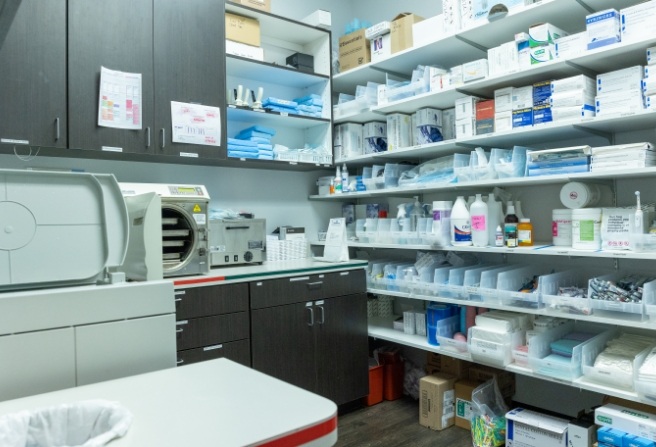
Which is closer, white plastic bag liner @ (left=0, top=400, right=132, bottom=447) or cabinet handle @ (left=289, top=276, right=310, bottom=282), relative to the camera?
white plastic bag liner @ (left=0, top=400, right=132, bottom=447)

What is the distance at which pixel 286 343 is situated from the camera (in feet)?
9.24

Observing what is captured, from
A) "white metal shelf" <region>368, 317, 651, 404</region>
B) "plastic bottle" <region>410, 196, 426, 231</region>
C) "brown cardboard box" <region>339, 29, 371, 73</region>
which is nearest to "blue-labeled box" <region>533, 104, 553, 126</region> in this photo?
"plastic bottle" <region>410, 196, 426, 231</region>

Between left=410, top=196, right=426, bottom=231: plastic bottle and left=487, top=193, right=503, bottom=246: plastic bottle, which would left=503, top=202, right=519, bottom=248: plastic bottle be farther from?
left=410, top=196, right=426, bottom=231: plastic bottle

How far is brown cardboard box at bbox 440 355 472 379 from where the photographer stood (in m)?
3.04

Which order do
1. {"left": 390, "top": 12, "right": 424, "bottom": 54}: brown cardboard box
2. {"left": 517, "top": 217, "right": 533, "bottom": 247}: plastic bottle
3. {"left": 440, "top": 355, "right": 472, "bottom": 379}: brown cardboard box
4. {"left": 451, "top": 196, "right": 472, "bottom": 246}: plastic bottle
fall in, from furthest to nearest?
{"left": 390, "top": 12, "right": 424, "bottom": 54}: brown cardboard box
{"left": 440, "top": 355, "right": 472, "bottom": 379}: brown cardboard box
{"left": 451, "top": 196, "right": 472, "bottom": 246}: plastic bottle
{"left": 517, "top": 217, "right": 533, "bottom": 247}: plastic bottle

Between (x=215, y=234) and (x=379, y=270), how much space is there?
119 cm

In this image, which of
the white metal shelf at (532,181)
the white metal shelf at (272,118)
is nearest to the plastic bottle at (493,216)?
the white metal shelf at (532,181)

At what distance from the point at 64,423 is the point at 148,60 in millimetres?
2198

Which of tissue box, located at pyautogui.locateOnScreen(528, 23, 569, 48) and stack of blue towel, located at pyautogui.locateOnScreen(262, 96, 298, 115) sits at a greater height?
tissue box, located at pyautogui.locateOnScreen(528, 23, 569, 48)

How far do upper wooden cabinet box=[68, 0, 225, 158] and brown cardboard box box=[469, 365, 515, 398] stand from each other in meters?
2.09

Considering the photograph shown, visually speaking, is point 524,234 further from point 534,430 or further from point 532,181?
point 534,430

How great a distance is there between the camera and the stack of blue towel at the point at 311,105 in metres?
3.47

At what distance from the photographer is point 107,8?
256 centimetres

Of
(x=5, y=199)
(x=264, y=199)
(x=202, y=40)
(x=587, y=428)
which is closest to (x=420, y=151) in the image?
(x=264, y=199)
